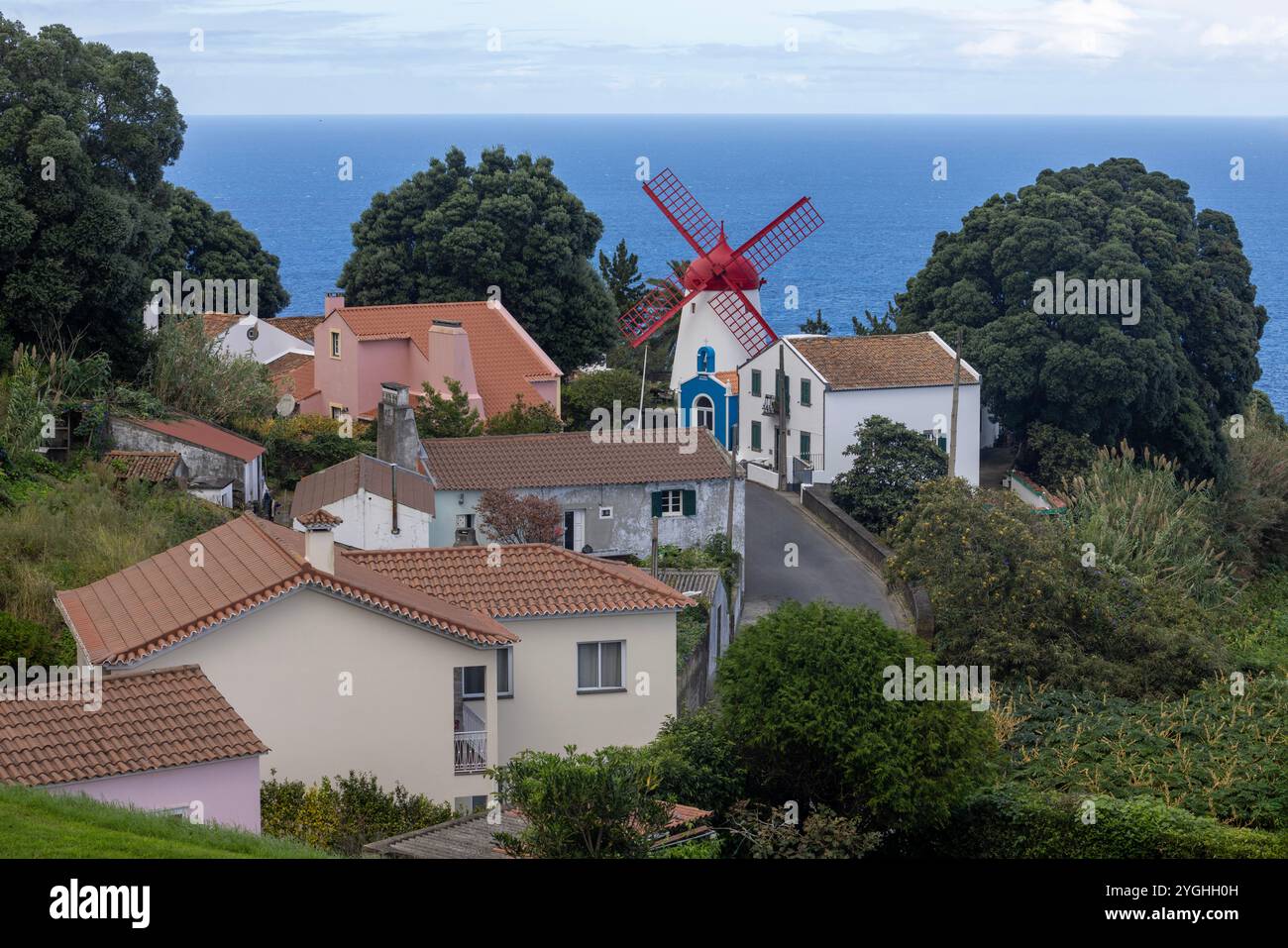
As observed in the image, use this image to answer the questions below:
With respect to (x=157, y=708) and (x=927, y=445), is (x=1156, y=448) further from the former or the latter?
(x=157, y=708)

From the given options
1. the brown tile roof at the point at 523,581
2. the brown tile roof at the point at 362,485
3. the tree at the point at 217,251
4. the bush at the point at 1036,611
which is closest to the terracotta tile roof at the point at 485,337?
the tree at the point at 217,251

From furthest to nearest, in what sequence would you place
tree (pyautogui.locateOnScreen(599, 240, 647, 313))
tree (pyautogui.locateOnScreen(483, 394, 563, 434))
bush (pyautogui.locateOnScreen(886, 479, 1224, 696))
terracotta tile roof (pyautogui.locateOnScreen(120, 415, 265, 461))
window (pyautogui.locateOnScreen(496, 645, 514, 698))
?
1. tree (pyautogui.locateOnScreen(599, 240, 647, 313))
2. tree (pyautogui.locateOnScreen(483, 394, 563, 434))
3. terracotta tile roof (pyautogui.locateOnScreen(120, 415, 265, 461))
4. bush (pyautogui.locateOnScreen(886, 479, 1224, 696))
5. window (pyautogui.locateOnScreen(496, 645, 514, 698))

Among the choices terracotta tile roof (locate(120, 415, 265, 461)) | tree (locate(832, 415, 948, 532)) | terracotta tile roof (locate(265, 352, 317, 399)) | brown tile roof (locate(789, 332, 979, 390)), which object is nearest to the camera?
terracotta tile roof (locate(120, 415, 265, 461))

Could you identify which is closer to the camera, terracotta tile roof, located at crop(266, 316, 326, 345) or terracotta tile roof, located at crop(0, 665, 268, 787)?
terracotta tile roof, located at crop(0, 665, 268, 787)

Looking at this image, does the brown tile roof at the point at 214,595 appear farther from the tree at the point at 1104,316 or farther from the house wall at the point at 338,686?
the tree at the point at 1104,316

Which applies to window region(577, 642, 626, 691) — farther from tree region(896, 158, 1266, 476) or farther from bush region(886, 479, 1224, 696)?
tree region(896, 158, 1266, 476)

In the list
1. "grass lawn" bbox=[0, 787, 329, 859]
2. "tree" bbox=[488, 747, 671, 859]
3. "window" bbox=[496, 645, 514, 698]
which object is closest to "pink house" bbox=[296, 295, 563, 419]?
"window" bbox=[496, 645, 514, 698]
